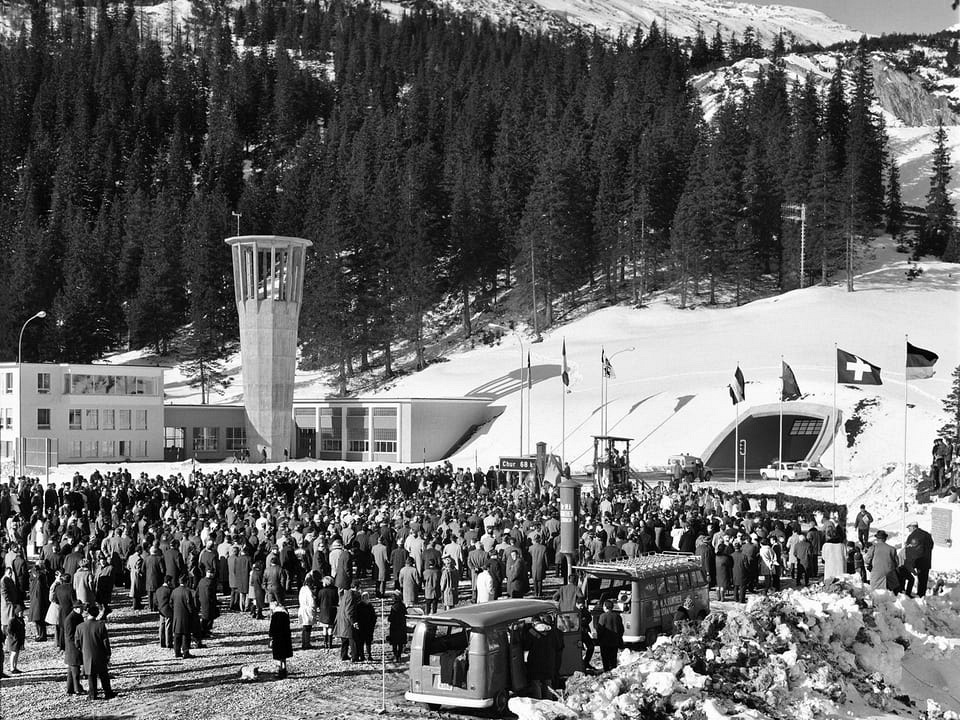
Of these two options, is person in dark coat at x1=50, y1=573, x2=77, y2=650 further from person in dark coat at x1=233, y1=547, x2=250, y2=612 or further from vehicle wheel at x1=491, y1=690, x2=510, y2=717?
vehicle wheel at x1=491, y1=690, x2=510, y2=717

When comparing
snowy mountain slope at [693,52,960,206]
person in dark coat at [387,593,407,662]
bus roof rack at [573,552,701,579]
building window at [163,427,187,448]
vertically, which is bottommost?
person in dark coat at [387,593,407,662]

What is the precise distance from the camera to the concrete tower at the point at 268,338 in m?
47.2

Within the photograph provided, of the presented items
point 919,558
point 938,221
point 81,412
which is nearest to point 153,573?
point 919,558

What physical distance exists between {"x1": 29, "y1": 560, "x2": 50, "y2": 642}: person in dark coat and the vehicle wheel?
23.0ft

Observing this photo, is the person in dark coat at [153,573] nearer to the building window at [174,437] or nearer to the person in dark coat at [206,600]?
the person in dark coat at [206,600]

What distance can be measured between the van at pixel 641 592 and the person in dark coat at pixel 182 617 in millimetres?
4755

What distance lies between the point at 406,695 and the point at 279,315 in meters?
36.8

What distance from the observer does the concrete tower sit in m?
47.2

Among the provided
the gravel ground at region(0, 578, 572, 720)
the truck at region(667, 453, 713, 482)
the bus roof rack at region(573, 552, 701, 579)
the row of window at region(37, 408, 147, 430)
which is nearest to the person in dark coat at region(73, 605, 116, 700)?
the gravel ground at region(0, 578, 572, 720)

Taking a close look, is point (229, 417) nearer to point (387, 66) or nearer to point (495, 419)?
point (495, 419)

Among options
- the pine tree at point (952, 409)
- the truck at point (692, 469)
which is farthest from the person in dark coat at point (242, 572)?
the pine tree at point (952, 409)

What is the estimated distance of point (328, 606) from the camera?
48.1ft

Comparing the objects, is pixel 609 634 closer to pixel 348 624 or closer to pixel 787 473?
pixel 348 624

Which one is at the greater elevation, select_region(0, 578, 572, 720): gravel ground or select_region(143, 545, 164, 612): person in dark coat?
select_region(143, 545, 164, 612): person in dark coat
